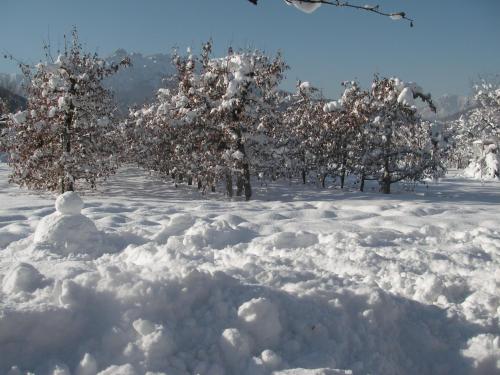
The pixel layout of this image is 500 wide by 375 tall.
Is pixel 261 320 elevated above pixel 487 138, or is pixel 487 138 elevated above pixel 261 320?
pixel 487 138

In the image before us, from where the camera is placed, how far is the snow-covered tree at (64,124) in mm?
14648

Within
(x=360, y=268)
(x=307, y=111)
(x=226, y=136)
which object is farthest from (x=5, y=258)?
(x=307, y=111)

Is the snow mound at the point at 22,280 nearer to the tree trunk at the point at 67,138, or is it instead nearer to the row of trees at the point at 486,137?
the tree trunk at the point at 67,138

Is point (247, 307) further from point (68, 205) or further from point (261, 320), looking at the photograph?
point (68, 205)

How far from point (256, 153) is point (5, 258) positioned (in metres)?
10.7

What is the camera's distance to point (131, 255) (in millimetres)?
6629

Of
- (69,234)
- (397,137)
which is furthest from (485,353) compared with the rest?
(397,137)

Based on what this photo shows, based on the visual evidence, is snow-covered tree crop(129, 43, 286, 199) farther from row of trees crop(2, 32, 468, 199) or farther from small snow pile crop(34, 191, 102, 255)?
small snow pile crop(34, 191, 102, 255)

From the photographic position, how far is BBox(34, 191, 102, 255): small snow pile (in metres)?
6.83

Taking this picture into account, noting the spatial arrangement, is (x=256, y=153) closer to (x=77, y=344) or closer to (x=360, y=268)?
(x=360, y=268)

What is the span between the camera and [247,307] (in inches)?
167

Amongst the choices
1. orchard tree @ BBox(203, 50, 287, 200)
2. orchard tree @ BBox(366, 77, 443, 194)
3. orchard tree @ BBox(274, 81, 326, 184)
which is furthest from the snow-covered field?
orchard tree @ BBox(274, 81, 326, 184)

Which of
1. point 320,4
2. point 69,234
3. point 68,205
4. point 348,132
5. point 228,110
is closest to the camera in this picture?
point 320,4

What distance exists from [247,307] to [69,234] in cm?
425
